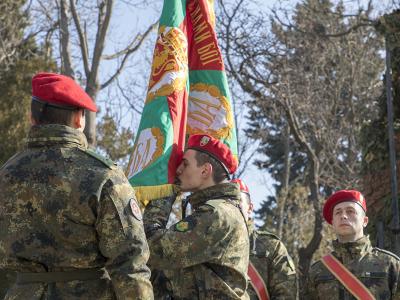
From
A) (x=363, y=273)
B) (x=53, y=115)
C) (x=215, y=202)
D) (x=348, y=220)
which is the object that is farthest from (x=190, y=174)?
(x=363, y=273)

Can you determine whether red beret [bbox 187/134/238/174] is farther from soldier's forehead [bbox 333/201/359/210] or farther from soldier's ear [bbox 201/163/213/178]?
soldier's forehead [bbox 333/201/359/210]

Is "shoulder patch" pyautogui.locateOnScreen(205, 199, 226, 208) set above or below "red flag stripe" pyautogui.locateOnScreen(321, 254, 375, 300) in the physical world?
above

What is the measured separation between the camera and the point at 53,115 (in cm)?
348

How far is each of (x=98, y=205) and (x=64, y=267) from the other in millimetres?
292

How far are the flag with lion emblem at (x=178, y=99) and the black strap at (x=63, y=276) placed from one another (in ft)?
4.12

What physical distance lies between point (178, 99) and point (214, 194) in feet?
4.33

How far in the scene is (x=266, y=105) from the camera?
1708cm

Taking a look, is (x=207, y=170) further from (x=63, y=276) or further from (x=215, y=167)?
(x=63, y=276)

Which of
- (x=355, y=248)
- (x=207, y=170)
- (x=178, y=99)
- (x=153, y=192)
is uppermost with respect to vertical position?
(x=178, y=99)

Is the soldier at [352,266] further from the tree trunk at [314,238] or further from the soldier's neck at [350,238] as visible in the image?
the tree trunk at [314,238]

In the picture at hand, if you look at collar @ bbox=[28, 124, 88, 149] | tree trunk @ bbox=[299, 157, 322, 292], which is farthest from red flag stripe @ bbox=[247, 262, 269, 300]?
tree trunk @ bbox=[299, 157, 322, 292]

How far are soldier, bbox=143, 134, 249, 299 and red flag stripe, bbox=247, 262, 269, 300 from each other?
149 centimetres

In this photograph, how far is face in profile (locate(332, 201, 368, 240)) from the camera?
5.79 metres

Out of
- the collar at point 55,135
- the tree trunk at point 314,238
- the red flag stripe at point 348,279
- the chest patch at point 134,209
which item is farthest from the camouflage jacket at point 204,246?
the tree trunk at point 314,238
